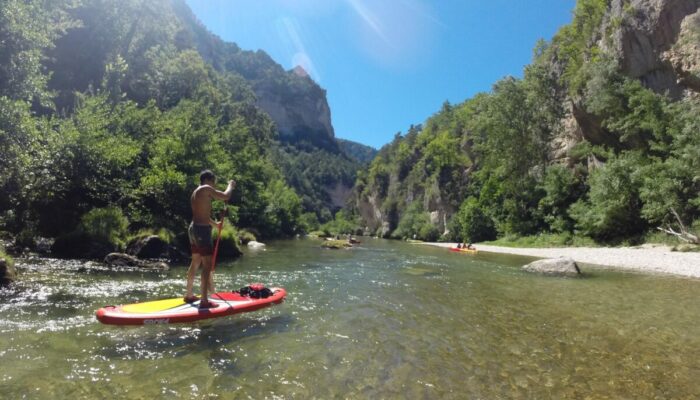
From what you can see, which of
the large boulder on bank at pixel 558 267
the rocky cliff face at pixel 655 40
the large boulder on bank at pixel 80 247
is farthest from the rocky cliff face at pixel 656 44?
the large boulder on bank at pixel 80 247

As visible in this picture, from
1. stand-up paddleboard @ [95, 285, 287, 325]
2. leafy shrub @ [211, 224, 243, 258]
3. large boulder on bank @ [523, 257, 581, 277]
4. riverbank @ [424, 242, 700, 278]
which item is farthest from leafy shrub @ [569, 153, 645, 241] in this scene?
stand-up paddleboard @ [95, 285, 287, 325]

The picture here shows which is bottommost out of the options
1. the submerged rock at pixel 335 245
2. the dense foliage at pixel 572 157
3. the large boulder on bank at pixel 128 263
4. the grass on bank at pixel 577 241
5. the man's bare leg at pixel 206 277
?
the large boulder on bank at pixel 128 263

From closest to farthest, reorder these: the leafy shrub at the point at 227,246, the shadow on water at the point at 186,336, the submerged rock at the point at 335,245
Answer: the shadow on water at the point at 186,336 → the leafy shrub at the point at 227,246 → the submerged rock at the point at 335,245

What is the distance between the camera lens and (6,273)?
35.5 feet

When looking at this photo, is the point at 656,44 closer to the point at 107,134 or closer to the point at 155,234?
the point at 155,234

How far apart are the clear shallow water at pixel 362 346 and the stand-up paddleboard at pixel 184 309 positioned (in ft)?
0.64

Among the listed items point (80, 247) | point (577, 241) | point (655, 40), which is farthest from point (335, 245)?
point (655, 40)

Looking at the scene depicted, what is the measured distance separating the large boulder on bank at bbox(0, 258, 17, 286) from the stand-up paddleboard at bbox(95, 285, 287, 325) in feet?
16.4

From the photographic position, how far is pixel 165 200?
79.4ft

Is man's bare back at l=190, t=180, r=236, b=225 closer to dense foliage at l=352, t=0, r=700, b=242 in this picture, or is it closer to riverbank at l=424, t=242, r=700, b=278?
riverbank at l=424, t=242, r=700, b=278

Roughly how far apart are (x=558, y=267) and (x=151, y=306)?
51.4ft

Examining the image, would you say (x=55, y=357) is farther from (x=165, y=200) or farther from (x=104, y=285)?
(x=165, y=200)

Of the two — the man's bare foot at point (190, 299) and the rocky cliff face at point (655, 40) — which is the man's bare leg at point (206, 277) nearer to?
the man's bare foot at point (190, 299)

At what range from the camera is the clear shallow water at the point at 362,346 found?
5180 millimetres
